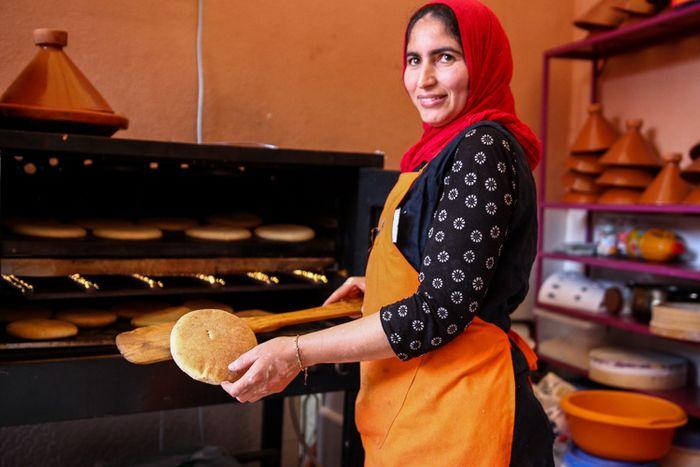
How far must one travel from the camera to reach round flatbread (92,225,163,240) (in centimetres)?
161

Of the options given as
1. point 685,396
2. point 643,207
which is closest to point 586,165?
point 643,207

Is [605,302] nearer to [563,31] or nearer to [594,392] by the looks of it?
[594,392]

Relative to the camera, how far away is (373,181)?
5.37 ft

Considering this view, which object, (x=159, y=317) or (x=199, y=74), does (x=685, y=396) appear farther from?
(x=199, y=74)

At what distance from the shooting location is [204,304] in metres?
1.77

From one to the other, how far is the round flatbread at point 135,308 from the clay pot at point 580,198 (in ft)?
5.85

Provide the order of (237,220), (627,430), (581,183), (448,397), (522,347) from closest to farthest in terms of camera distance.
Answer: (448,397)
(522,347)
(237,220)
(627,430)
(581,183)

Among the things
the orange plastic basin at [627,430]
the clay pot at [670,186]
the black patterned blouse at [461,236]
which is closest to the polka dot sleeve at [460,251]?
the black patterned blouse at [461,236]

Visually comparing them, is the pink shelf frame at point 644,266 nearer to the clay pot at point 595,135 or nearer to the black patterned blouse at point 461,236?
the clay pot at point 595,135

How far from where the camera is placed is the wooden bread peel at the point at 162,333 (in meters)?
1.20

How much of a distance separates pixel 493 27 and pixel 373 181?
553 mm

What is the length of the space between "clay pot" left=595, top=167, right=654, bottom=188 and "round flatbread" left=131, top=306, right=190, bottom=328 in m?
1.75

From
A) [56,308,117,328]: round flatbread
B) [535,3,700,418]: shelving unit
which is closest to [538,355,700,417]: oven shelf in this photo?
[535,3,700,418]: shelving unit

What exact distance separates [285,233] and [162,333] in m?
0.60
